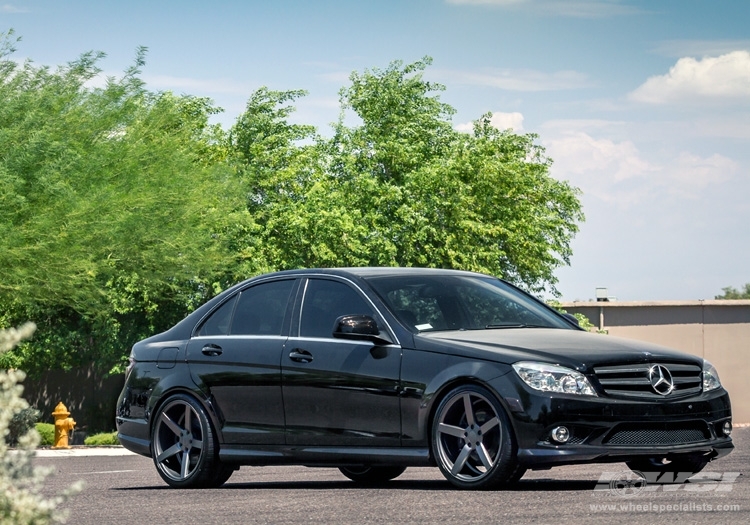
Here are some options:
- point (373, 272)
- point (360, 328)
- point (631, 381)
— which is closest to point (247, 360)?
point (373, 272)

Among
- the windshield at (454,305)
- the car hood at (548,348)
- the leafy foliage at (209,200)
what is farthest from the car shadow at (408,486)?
the leafy foliage at (209,200)

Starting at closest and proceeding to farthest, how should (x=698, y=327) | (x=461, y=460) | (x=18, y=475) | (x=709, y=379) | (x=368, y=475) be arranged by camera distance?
(x=18, y=475) < (x=461, y=460) < (x=709, y=379) < (x=368, y=475) < (x=698, y=327)

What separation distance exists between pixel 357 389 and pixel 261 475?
437cm

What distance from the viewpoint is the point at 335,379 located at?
1022 centimetres

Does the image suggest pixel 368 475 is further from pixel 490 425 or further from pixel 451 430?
pixel 490 425

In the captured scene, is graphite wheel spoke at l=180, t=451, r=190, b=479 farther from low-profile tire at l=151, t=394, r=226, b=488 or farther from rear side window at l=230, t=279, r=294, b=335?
rear side window at l=230, t=279, r=294, b=335

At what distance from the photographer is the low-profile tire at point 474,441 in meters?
9.16

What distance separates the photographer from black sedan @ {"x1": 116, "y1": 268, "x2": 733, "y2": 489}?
30.1ft

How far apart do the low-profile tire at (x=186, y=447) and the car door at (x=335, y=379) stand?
761mm

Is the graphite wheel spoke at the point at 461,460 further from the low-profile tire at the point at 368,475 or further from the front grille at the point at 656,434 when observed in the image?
the low-profile tire at the point at 368,475

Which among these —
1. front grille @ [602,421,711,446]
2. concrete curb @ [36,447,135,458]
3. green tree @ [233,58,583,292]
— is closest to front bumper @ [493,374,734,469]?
front grille @ [602,421,711,446]

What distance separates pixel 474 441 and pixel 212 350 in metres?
2.77

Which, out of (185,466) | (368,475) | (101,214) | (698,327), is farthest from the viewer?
(698,327)

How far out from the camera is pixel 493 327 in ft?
33.6
